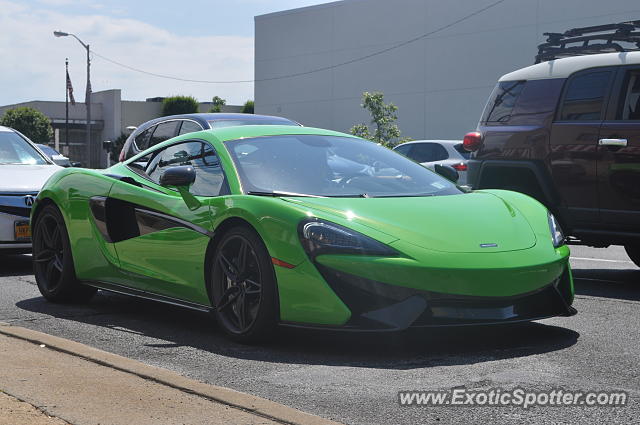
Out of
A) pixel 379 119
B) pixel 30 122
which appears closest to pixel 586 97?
pixel 379 119

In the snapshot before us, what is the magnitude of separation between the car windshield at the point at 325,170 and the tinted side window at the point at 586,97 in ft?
8.10

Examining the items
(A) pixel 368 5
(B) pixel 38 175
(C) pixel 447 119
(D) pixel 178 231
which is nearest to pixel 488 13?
(C) pixel 447 119

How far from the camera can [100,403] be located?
415 centimetres

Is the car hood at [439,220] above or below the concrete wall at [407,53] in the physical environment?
below

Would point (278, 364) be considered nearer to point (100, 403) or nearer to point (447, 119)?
point (100, 403)

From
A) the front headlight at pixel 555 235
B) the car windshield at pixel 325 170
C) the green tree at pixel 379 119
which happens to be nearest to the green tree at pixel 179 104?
the green tree at pixel 379 119

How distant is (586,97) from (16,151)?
611cm

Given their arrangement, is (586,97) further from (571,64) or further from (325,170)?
(325,170)

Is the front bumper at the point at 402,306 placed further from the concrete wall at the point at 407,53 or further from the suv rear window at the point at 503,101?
the concrete wall at the point at 407,53

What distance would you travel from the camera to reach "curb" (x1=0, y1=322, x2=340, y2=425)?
3.99 m

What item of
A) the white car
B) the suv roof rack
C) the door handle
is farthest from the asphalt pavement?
the suv roof rack

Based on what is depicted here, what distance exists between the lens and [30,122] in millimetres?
84938

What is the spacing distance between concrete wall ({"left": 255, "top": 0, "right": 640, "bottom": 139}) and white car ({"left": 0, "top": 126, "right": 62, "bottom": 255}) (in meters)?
39.7

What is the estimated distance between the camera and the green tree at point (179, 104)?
310ft
